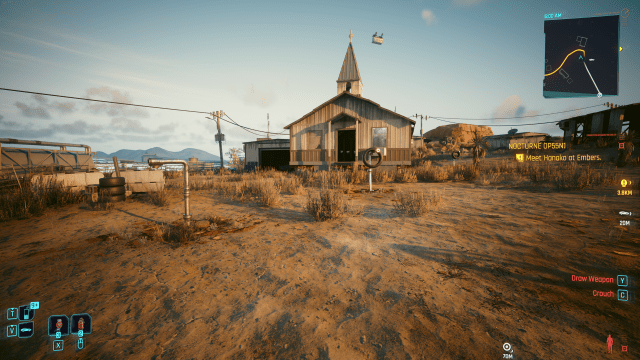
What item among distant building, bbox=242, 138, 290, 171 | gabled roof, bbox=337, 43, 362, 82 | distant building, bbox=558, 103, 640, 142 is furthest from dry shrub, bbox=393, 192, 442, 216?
distant building, bbox=558, 103, 640, 142

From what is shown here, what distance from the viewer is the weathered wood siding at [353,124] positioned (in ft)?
49.0

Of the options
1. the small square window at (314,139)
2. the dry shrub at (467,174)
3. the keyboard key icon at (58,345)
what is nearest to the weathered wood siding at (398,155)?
the dry shrub at (467,174)

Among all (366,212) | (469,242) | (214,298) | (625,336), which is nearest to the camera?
(625,336)

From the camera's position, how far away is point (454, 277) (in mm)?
2555

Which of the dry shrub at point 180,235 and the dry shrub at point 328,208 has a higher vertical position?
the dry shrub at point 328,208

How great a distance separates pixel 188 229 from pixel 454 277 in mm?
4175

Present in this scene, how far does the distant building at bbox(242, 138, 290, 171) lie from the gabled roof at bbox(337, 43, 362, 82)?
28.9 ft

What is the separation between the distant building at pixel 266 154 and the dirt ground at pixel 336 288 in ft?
62.0

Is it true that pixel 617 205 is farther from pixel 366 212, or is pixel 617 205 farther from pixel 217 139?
pixel 217 139

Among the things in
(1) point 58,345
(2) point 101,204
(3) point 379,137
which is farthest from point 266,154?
(1) point 58,345

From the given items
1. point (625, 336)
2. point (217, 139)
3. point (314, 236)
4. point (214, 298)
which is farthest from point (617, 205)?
point (217, 139)

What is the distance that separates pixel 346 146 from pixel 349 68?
845 cm

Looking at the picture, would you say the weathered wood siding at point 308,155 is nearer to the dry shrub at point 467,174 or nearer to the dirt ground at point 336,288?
the dry shrub at point 467,174

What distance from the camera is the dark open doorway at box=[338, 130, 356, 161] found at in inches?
662
